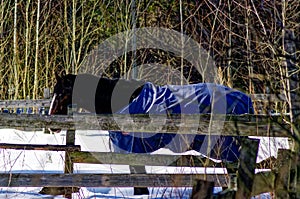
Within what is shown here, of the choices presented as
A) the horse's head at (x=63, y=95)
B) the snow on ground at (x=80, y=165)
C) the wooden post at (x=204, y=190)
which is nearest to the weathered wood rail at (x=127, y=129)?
the snow on ground at (x=80, y=165)

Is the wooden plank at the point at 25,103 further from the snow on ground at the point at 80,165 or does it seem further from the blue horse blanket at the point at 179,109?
the blue horse blanket at the point at 179,109

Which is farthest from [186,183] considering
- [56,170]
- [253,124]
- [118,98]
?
[56,170]

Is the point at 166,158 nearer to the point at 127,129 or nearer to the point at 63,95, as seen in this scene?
the point at 127,129

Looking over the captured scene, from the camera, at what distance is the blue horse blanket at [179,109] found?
5.92m

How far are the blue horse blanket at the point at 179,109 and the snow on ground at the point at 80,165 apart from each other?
332 mm

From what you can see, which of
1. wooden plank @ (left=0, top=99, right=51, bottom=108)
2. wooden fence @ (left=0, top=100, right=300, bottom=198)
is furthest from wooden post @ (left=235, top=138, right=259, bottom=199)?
wooden plank @ (left=0, top=99, right=51, bottom=108)

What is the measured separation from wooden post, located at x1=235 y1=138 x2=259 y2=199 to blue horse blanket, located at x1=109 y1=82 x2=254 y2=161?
2.90 metres

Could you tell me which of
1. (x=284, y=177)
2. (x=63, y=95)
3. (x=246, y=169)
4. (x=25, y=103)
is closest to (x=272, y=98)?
(x=284, y=177)

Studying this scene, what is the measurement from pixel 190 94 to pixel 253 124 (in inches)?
93.7

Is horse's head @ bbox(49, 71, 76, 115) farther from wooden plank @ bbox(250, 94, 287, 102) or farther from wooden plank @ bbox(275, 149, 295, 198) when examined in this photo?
wooden plank @ bbox(275, 149, 295, 198)

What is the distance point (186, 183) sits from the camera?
14.3 feet

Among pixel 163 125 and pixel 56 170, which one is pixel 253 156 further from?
pixel 56 170

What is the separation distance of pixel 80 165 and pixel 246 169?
16.9ft

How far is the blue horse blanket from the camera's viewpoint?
5922mm
